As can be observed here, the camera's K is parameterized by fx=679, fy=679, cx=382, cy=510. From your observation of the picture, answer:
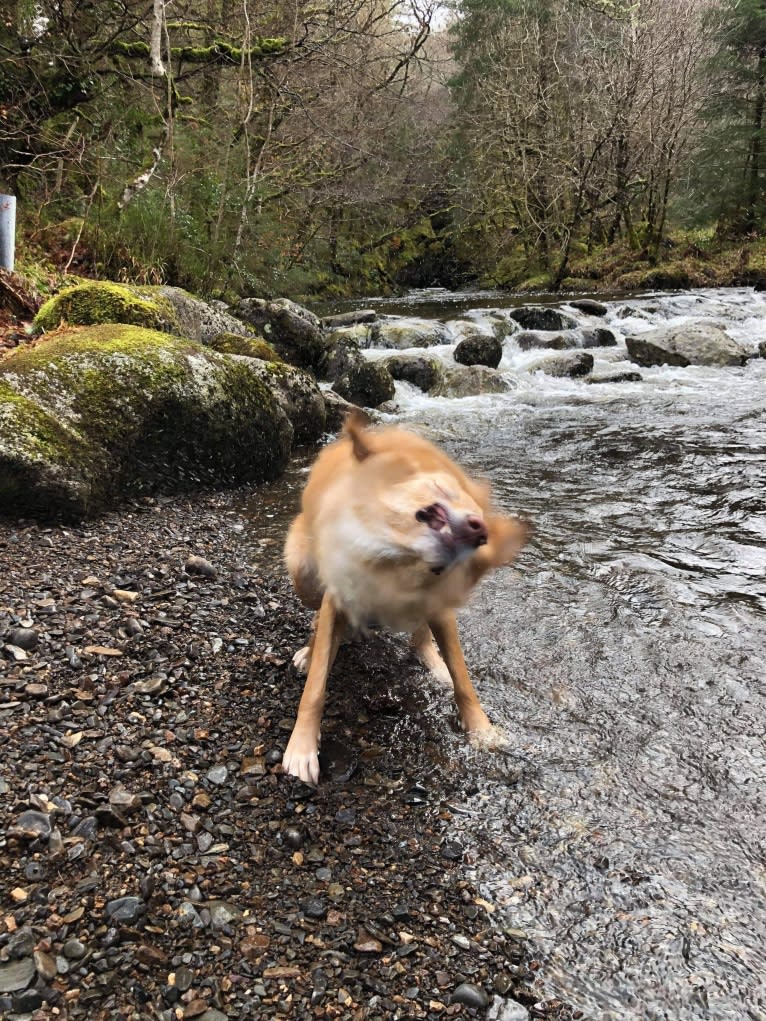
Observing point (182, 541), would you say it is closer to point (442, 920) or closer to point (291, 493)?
point (291, 493)

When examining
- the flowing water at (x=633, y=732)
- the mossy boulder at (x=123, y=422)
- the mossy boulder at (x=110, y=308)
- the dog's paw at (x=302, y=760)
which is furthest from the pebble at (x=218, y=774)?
the mossy boulder at (x=110, y=308)

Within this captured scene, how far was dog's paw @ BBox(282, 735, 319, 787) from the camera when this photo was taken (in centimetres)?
243

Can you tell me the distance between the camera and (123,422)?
16.1 feet

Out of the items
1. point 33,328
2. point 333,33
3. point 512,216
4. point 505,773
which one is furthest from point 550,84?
point 505,773

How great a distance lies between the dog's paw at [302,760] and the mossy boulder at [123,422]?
2.46 m

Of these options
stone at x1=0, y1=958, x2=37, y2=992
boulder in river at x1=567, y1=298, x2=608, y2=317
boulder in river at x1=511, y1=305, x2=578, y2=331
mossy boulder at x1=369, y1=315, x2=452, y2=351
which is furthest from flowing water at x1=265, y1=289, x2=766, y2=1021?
boulder in river at x1=567, y1=298, x2=608, y2=317

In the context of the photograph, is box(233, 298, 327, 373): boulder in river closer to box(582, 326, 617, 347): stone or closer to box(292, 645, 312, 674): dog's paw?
box(582, 326, 617, 347): stone

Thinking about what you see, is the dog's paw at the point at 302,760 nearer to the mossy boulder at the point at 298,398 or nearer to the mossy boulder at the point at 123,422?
the mossy boulder at the point at 123,422

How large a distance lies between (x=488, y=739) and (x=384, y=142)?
23.4 m

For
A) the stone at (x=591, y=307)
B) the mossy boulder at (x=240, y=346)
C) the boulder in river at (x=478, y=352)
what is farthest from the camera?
the stone at (x=591, y=307)

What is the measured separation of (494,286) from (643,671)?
86.8ft

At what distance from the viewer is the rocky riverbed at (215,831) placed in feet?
5.51

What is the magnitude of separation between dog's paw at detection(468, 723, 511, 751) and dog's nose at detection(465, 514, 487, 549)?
4.21 feet

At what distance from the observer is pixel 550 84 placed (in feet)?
78.4
